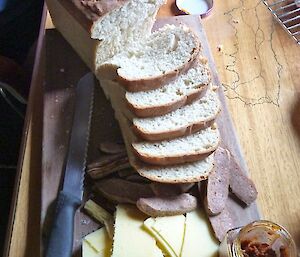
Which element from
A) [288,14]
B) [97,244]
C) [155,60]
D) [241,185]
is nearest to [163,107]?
[155,60]

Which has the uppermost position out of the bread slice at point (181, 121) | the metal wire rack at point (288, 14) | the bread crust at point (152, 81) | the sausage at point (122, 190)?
the metal wire rack at point (288, 14)

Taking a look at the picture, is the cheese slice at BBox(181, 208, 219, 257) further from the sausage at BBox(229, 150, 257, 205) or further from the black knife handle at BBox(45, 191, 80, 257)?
the black knife handle at BBox(45, 191, 80, 257)

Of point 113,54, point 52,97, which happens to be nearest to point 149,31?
point 113,54

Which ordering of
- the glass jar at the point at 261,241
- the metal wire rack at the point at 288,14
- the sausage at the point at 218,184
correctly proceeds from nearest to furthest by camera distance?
the glass jar at the point at 261,241 → the sausage at the point at 218,184 → the metal wire rack at the point at 288,14

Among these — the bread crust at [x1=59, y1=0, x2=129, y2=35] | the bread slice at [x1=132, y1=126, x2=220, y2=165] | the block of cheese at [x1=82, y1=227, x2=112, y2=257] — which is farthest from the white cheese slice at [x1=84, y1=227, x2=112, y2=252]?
the bread crust at [x1=59, y1=0, x2=129, y2=35]

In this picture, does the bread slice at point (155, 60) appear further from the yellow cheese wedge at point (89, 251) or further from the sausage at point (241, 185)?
the yellow cheese wedge at point (89, 251)

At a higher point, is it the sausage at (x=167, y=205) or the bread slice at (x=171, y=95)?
the bread slice at (x=171, y=95)

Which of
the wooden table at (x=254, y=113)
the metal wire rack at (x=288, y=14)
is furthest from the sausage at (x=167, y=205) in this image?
the metal wire rack at (x=288, y=14)
